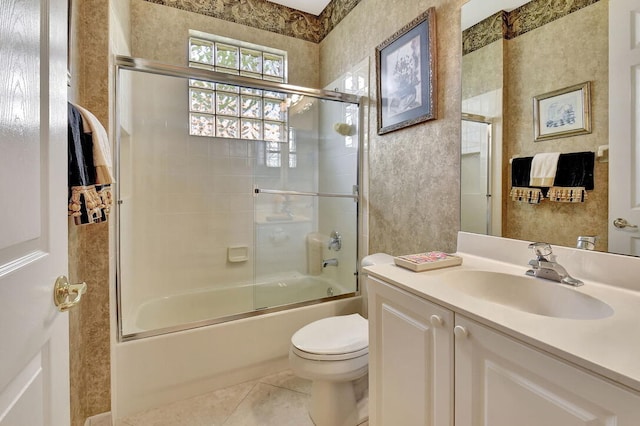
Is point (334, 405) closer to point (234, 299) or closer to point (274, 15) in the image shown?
point (234, 299)

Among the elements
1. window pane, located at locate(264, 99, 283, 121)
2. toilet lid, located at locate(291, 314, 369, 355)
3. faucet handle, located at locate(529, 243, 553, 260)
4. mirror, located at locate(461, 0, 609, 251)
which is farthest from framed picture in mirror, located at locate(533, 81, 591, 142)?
window pane, located at locate(264, 99, 283, 121)

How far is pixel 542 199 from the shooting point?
43.8 inches

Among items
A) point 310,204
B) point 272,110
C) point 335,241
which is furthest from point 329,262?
point 272,110

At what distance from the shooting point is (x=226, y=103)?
238 centimetres

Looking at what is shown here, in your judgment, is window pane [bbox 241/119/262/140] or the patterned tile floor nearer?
the patterned tile floor

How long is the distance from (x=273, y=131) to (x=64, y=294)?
80.6 inches

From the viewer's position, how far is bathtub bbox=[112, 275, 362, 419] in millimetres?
1522

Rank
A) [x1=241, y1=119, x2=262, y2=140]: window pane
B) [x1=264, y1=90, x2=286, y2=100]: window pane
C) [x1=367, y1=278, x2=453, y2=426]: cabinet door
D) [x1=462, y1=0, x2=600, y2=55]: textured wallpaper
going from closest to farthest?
[x1=367, y1=278, x2=453, y2=426]: cabinet door < [x1=462, y1=0, x2=600, y2=55]: textured wallpaper < [x1=264, y1=90, x2=286, y2=100]: window pane < [x1=241, y1=119, x2=262, y2=140]: window pane

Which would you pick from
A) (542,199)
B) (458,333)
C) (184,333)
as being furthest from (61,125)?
(542,199)

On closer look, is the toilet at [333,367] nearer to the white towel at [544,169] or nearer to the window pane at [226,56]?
the white towel at [544,169]

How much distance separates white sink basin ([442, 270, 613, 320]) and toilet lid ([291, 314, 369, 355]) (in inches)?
24.0

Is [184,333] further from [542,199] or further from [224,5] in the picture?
[224,5]

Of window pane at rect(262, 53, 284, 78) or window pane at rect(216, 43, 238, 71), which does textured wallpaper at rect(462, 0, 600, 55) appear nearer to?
window pane at rect(262, 53, 284, 78)

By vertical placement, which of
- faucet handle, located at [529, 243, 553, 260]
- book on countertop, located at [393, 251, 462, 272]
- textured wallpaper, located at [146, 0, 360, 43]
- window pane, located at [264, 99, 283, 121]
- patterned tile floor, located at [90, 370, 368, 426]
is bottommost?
patterned tile floor, located at [90, 370, 368, 426]
